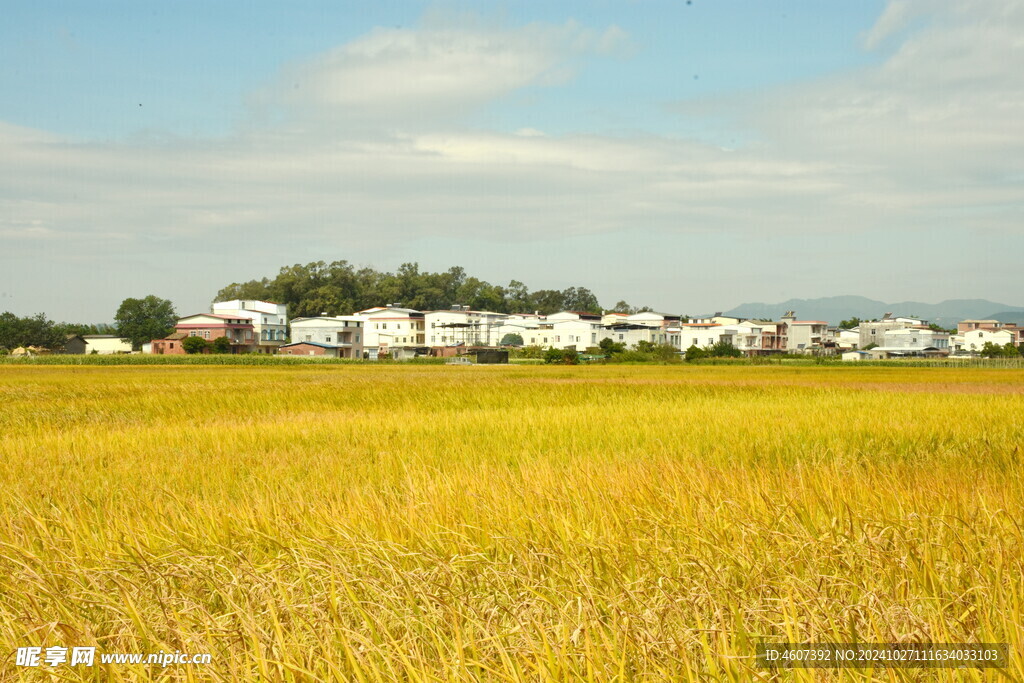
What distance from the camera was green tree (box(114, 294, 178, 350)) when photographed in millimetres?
124500

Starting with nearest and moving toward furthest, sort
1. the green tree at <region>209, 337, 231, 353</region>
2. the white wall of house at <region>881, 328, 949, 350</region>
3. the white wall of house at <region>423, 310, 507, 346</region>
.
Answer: the green tree at <region>209, 337, 231, 353</region>
the white wall of house at <region>423, 310, 507, 346</region>
the white wall of house at <region>881, 328, 949, 350</region>

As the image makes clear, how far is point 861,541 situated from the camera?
159 inches

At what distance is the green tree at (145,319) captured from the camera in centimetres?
12450

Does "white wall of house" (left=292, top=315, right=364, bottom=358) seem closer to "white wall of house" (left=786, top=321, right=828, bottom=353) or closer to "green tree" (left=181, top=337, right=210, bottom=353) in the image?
"green tree" (left=181, top=337, right=210, bottom=353)

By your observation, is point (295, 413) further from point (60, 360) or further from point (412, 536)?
point (60, 360)

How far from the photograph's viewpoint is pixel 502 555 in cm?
470

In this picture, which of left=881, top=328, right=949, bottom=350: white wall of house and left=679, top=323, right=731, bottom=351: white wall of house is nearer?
left=679, top=323, right=731, bottom=351: white wall of house

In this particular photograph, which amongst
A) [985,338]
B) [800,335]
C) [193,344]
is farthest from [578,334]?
[985,338]

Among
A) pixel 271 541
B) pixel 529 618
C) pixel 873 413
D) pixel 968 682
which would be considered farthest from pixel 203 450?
pixel 873 413

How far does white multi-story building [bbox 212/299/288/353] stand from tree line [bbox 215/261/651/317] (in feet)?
74.8

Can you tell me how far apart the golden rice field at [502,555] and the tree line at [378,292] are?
139087 mm

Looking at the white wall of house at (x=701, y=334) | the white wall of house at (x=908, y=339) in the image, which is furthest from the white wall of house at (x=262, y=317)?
the white wall of house at (x=908, y=339)

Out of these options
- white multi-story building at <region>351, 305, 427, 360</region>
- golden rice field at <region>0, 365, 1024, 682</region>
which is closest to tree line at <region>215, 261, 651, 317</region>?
white multi-story building at <region>351, 305, 427, 360</region>

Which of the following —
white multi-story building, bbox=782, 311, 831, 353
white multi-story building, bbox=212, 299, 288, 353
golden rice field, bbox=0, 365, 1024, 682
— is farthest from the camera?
white multi-story building, bbox=782, 311, 831, 353
